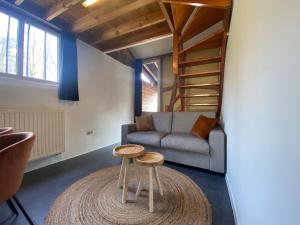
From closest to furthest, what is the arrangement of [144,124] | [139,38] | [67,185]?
1. [67,185]
2. [144,124]
3. [139,38]

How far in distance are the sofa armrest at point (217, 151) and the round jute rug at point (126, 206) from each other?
0.51 metres

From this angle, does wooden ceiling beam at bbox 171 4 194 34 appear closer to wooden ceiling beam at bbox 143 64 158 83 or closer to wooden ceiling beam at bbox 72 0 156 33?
wooden ceiling beam at bbox 72 0 156 33

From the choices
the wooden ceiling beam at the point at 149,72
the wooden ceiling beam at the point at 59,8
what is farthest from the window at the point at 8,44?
the wooden ceiling beam at the point at 149,72

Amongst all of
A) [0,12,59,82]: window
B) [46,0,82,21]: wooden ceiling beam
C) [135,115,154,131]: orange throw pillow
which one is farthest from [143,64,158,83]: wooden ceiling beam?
[46,0,82,21]: wooden ceiling beam

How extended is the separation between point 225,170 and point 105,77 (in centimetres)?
325

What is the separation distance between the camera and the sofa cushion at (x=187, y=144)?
87.9 inches

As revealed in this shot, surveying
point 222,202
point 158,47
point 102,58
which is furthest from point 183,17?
point 222,202

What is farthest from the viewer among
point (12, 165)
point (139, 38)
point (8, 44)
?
point (139, 38)

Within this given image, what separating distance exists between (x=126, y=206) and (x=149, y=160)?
49 cm

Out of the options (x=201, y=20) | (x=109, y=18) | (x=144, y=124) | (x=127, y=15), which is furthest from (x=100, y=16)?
(x=144, y=124)

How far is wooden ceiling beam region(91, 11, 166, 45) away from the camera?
2.76 metres

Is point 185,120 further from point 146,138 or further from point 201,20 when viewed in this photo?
point 201,20

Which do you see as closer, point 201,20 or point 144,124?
point 201,20

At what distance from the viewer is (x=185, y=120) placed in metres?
3.07
